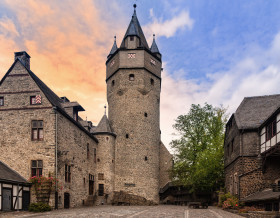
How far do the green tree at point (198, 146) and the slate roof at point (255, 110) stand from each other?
25.3 feet

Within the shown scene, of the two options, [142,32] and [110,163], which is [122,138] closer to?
[110,163]

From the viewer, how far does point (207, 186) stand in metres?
35.6

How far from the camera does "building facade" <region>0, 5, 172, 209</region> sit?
81.7ft

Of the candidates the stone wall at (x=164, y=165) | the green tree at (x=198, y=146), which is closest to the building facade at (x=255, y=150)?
the green tree at (x=198, y=146)

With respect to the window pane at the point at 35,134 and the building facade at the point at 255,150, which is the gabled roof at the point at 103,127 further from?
the building facade at the point at 255,150

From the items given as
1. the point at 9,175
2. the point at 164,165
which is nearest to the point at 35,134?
the point at 9,175

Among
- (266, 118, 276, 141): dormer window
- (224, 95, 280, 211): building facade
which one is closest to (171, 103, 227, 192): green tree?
(224, 95, 280, 211): building facade

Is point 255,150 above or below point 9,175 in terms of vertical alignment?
above

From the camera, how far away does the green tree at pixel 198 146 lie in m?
35.1

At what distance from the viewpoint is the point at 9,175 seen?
22391 mm

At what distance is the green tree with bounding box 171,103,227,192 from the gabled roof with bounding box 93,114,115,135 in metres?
8.13

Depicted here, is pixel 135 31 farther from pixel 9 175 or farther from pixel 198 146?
pixel 9 175

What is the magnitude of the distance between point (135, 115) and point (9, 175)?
1974cm

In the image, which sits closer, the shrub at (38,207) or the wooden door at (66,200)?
the shrub at (38,207)
